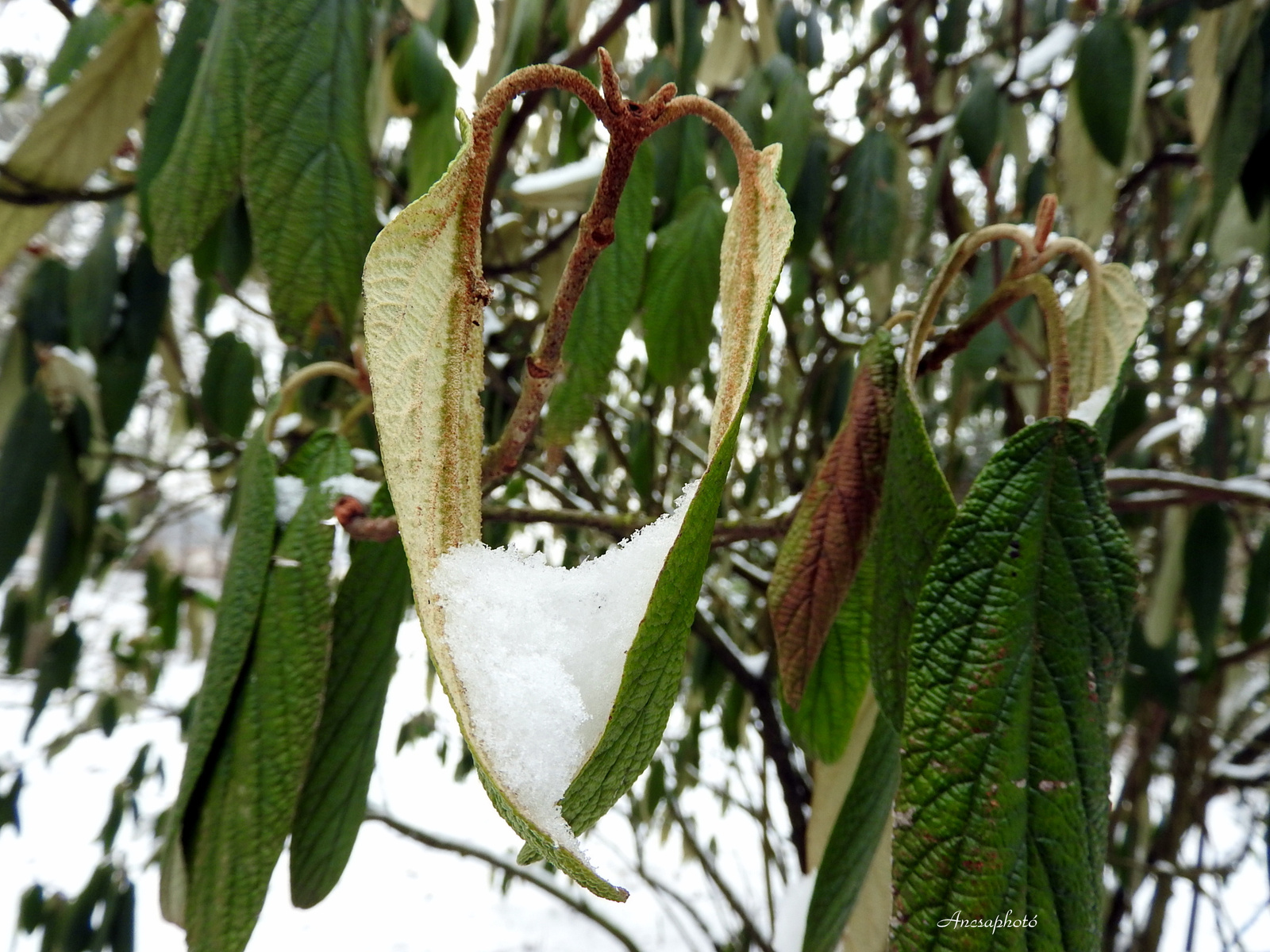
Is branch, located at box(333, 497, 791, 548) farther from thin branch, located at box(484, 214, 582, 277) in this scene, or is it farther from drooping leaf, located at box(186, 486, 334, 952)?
thin branch, located at box(484, 214, 582, 277)

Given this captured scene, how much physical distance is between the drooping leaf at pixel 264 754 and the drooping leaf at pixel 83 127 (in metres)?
0.35

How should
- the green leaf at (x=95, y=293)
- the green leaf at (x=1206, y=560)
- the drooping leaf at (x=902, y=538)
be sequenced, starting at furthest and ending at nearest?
1. the green leaf at (x=1206, y=560)
2. the green leaf at (x=95, y=293)
3. the drooping leaf at (x=902, y=538)

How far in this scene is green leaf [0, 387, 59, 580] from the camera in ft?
2.08

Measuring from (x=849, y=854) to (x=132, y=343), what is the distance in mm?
733

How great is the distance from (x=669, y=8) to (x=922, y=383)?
51 cm

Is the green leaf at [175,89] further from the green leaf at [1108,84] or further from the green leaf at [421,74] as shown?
the green leaf at [1108,84]

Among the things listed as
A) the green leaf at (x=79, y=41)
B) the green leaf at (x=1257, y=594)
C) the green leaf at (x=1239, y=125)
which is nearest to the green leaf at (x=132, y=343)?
the green leaf at (x=79, y=41)

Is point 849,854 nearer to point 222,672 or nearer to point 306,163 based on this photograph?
point 222,672

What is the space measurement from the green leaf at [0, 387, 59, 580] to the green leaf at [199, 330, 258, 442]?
227 millimetres

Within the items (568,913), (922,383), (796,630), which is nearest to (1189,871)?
(922,383)

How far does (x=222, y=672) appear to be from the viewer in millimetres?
308

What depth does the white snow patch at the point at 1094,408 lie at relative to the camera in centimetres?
25

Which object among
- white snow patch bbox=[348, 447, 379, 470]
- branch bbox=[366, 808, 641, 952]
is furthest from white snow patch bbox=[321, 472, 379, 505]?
branch bbox=[366, 808, 641, 952]
